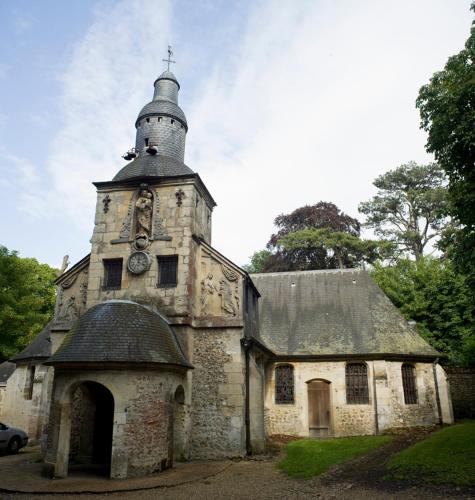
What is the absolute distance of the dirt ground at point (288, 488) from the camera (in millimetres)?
9070

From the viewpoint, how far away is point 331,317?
2058 cm

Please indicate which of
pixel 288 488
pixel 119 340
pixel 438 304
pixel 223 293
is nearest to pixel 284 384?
pixel 223 293

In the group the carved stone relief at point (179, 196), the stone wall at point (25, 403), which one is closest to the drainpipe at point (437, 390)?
the carved stone relief at point (179, 196)

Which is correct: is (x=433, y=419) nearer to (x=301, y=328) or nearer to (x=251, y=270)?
(x=301, y=328)

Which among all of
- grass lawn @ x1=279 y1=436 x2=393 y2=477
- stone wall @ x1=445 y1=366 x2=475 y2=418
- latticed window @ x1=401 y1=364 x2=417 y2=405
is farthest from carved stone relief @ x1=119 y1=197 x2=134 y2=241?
stone wall @ x1=445 y1=366 x2=475 y2=418

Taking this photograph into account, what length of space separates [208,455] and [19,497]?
5714mm

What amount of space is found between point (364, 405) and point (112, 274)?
11291mm

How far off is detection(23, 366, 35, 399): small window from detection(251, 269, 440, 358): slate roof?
11.0 metres

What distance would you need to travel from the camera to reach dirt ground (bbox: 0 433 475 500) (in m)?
9.07

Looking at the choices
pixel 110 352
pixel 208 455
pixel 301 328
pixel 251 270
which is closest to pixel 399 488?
pixel 208 455

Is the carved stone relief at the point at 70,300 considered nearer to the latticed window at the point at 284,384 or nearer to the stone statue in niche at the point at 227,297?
the stone statue in niche at the point at 227,297

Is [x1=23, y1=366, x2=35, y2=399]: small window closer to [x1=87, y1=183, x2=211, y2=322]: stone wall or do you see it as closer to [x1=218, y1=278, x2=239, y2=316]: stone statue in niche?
[x1=87, y1=183, x2=211, y2=322]: stone wall

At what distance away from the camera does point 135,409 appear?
11.4m

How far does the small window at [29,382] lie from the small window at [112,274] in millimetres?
8495
